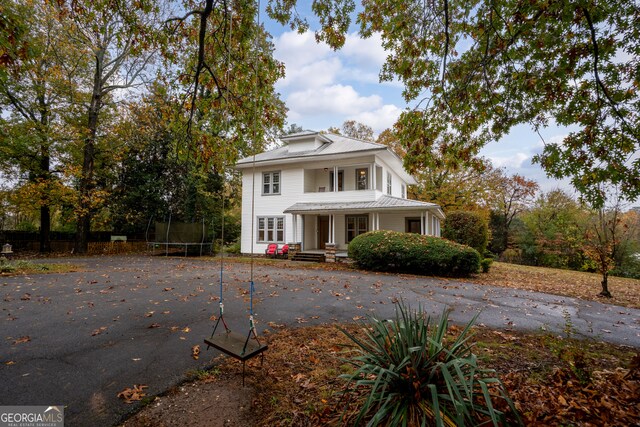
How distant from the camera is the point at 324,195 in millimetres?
19016

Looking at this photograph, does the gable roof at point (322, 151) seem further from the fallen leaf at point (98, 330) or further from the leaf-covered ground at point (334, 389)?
the leaf-covered ground at point (334, 389)

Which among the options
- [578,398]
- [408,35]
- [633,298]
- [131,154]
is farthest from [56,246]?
[633,298]

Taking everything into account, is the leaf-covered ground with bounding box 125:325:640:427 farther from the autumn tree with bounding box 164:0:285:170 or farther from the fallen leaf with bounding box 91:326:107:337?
the autumn tree with bounding box 164:0:285:170

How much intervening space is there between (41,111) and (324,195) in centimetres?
1893

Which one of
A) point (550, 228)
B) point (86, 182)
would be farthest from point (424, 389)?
point (550, 228)

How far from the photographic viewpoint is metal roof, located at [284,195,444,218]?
15961mm

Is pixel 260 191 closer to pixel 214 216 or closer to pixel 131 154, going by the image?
pixel 214 216

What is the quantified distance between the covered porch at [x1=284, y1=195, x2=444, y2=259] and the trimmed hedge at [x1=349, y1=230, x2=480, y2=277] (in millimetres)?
3153

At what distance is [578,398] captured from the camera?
2.58 m

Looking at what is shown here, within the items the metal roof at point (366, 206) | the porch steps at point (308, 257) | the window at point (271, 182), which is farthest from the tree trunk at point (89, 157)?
the porch steps at point (308, 257)

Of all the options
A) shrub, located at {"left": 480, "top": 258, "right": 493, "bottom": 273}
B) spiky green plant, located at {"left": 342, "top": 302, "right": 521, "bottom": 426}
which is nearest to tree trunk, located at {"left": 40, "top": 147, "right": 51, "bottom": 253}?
spiky green plant, located at {"left": 342, "top": 302, "right": 521, "bottom": 426}

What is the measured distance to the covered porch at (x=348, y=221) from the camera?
16859 mm

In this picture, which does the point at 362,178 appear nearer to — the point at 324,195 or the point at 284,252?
the point at 324,195

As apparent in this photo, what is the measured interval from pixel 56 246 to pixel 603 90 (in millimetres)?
27782
